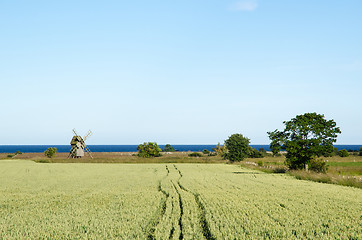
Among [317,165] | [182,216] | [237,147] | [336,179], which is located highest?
[237,147]

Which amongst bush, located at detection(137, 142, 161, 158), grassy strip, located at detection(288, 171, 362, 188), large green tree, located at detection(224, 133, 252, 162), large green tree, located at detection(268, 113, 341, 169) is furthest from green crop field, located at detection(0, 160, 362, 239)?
bush, located at detection(137, 142, 161, 158)

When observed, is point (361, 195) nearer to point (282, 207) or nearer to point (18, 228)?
point (282, 207)

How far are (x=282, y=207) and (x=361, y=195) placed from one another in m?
7.24

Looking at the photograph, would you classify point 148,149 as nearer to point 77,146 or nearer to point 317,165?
point 77,146

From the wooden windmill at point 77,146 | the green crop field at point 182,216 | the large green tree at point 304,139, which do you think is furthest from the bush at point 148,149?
the green crop field at point 182,216

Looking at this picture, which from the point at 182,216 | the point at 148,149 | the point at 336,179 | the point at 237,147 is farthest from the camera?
the point at 148,149

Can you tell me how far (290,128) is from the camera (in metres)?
35.0

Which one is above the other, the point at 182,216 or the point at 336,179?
the point at 336,179

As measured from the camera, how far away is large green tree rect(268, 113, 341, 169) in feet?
110

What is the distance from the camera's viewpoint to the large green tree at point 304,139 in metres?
33.4

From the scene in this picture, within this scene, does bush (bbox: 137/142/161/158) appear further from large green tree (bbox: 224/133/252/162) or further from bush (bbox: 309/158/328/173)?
bush (bbox: 309/158/328/173)

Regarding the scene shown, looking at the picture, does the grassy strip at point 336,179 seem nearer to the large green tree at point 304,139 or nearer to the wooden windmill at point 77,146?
the large green tree at point 304,139

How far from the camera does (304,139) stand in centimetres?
3419

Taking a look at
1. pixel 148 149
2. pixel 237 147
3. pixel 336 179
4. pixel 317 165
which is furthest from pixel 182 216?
pixel 148 149
